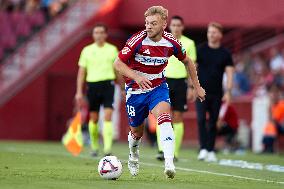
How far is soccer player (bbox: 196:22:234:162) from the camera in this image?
60.7 feet

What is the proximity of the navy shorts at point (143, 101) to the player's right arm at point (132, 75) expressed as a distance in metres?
0.25

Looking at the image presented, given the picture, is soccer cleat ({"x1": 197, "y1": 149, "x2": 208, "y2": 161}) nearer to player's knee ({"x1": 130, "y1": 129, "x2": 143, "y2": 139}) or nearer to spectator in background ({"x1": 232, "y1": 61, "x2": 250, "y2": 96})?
player's knee ({"x1": 130, "y1": 129, "x2": 143, "y2": 139})

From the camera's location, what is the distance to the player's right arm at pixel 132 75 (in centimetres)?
1209

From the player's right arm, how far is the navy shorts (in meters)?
0.25

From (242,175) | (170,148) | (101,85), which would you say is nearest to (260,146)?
(101,85)

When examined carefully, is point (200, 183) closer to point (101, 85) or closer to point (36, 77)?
point (101, 85)

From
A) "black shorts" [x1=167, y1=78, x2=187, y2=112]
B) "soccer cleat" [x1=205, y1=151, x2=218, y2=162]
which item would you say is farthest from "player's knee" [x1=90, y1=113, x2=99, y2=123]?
"soccer cleat" [x1=205, y1=151, x2=218, y2=162]

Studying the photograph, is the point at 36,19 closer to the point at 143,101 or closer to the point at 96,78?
the point at 96,78

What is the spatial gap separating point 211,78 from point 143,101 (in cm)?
607

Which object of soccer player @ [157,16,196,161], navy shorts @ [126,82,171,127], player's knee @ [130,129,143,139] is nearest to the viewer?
navy shorts @ [126,82,171,127]

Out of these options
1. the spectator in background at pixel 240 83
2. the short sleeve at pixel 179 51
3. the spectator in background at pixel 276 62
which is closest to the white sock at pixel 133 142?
the short sleeve at pixel 179 51

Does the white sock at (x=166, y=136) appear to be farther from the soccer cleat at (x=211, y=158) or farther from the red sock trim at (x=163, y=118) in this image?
the soccer cleat at (x=211, y=158)

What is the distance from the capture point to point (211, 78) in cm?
1852

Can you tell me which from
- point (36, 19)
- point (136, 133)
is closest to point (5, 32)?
point (36, 19)
